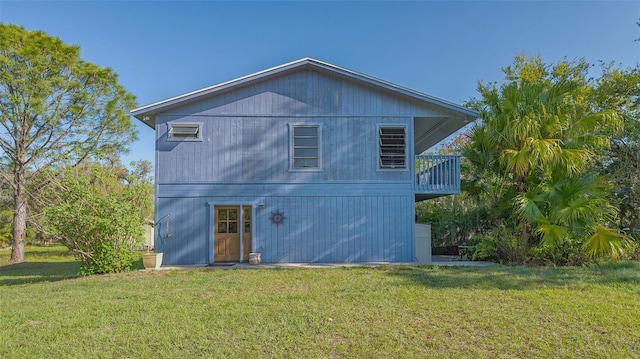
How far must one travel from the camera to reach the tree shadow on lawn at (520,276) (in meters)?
6.92

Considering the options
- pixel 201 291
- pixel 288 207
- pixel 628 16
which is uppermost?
pixel 628 16

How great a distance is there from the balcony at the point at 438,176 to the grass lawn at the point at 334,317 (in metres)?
3.56

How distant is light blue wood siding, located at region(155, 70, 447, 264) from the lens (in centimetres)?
1071

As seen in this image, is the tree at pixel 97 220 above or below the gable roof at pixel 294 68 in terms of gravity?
below

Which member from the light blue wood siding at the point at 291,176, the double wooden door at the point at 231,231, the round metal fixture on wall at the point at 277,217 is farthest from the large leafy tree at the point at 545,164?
the double wooden door at the point at 231,231

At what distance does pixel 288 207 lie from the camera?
1080 centimetres

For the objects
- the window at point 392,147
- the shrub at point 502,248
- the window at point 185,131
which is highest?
the window at point 185,131

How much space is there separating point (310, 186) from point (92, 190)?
5.76 m

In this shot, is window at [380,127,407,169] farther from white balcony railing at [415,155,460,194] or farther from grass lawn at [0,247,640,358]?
grass lawn at [0,247,640,358]

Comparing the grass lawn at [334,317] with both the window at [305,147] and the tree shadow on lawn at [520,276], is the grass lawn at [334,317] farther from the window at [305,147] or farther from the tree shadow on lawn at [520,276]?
the window at [305,147]

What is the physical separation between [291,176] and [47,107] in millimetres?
12167

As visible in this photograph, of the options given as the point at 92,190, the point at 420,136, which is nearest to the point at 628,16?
the point at 420,136

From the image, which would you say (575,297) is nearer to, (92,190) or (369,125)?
(369,125)

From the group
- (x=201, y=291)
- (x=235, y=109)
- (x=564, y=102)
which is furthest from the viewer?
(x=235, y=109)
